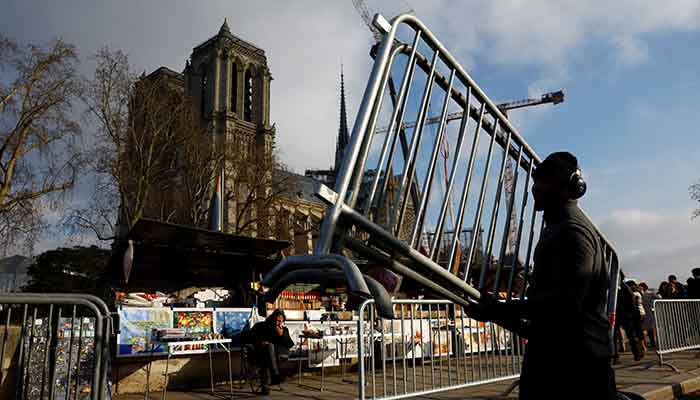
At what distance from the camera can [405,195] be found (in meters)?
3.05

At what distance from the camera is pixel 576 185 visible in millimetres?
2799

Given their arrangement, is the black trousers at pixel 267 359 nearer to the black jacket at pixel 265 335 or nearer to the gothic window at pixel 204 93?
the black jacket at pixel 265 335

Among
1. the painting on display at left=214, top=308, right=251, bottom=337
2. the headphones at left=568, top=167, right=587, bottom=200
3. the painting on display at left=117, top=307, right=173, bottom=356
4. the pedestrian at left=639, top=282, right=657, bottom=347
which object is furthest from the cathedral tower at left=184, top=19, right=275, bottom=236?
the headphones at left=568, top=167, right=587, bottom=200

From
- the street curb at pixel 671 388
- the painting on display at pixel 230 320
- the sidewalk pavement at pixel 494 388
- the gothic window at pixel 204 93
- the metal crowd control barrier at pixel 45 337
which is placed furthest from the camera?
the gothic window at pixel 204 93

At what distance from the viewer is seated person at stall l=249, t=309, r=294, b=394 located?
9.12 metres

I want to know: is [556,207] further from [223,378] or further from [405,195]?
[223,378]

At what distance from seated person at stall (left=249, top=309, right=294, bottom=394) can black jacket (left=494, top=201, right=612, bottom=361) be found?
23.3 feet

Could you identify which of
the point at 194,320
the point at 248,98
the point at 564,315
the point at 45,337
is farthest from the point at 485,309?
the point at 248,98

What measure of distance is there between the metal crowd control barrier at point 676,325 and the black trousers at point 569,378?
9014mm

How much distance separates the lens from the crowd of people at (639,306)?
11.1 meters

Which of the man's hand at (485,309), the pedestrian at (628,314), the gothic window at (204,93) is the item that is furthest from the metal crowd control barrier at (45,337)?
the gothic window at (204,93)

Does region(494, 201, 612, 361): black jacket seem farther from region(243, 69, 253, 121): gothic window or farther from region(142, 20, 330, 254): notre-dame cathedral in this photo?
region(243, 69, 253, 121): gothic window

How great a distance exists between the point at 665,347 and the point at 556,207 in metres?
9.91

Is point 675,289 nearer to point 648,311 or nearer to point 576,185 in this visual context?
point 648,311
